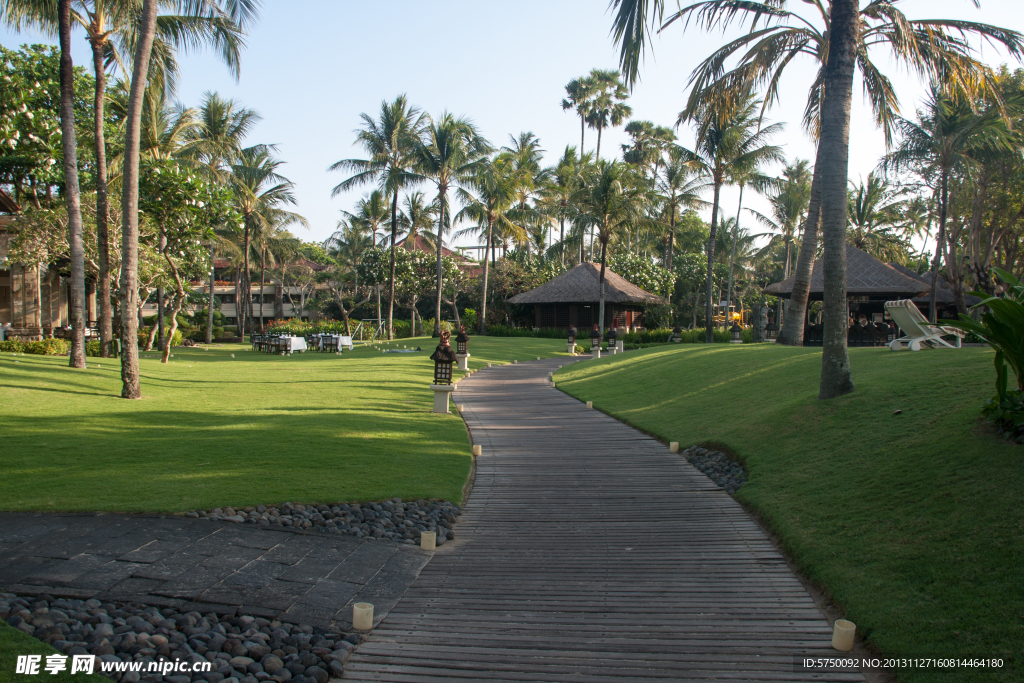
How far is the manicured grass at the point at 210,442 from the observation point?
20.4 ft

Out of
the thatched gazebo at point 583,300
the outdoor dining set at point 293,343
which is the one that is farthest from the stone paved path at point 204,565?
the thatched gazebo at point 583,300

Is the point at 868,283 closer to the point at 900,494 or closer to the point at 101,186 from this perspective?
the point at 900,494

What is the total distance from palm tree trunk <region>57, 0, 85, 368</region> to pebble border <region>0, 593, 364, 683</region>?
41.8 ft

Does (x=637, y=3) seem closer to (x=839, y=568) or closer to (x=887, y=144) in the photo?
(x=839, y=568)

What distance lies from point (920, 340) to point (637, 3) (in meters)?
9.50

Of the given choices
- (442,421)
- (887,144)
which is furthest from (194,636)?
(887,144)

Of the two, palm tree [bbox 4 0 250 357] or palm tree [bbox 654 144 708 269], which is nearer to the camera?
palm tree [bbox 4 0 250 357]

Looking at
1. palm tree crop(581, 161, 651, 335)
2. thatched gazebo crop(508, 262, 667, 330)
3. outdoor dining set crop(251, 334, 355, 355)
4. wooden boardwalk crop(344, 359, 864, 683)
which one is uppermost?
palm tree crop(581, 161, 651, 335)

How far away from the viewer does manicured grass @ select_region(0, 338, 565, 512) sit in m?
6.20

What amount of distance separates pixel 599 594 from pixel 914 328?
11.0 m

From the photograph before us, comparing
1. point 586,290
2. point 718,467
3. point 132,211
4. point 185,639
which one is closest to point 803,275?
point 718,467

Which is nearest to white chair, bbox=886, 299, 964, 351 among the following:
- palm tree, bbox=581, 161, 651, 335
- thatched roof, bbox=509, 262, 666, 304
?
palm tree, bbox=581, 161, 651, 335

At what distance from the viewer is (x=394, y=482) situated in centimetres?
697

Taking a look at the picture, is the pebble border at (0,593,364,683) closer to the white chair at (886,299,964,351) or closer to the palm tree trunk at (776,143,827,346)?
the white chair at (886,299,964,351)
